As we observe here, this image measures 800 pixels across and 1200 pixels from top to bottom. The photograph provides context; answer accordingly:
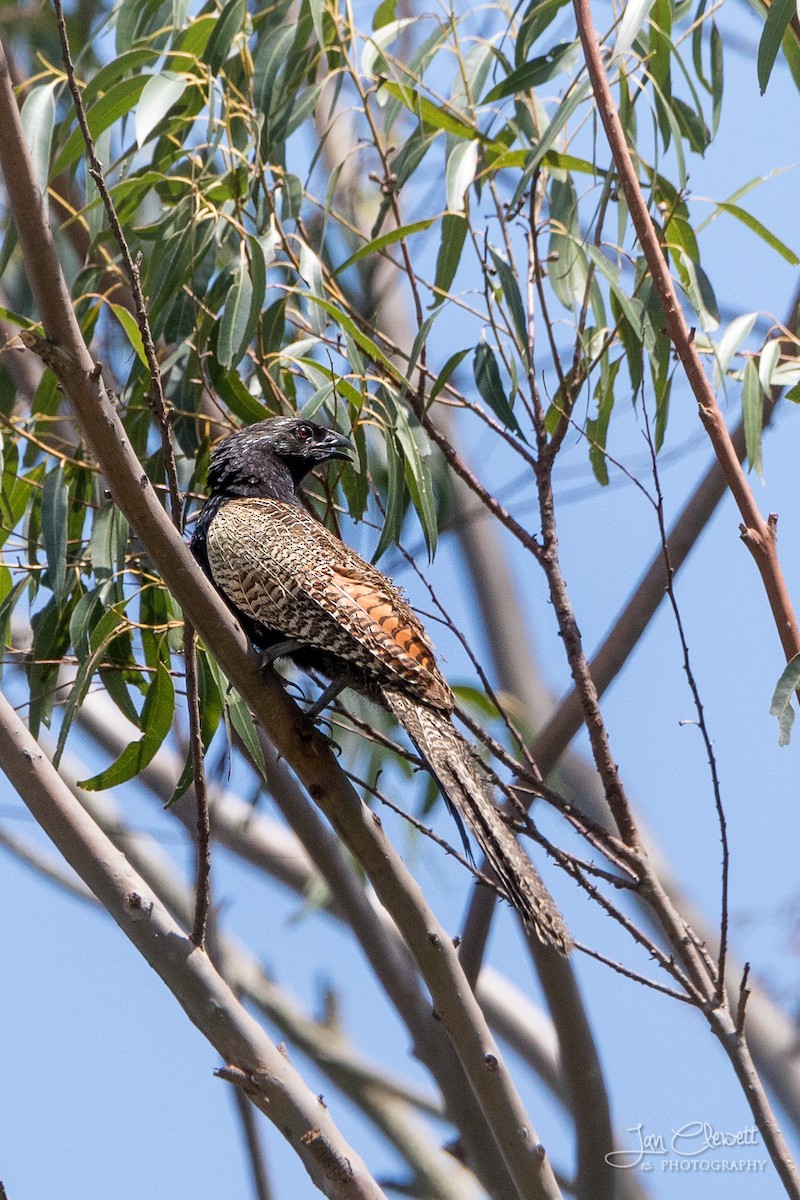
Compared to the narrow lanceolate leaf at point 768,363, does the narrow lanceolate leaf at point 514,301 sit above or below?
above

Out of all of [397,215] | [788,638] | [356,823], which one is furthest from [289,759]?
[397,215]

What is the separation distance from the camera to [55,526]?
3.08m

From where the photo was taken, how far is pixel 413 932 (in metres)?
2.54

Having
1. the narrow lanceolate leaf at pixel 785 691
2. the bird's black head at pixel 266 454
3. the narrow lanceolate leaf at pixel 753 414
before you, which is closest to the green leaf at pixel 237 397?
the bird's black head at pixel 266 454

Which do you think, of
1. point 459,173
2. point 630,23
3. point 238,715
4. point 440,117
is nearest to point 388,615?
point 238,715

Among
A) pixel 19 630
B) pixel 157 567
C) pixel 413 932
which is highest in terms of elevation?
pixel 19 630

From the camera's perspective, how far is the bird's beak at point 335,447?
11.4ft

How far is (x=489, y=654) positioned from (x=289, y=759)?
3290 mm

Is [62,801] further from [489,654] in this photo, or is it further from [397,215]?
[489,654]

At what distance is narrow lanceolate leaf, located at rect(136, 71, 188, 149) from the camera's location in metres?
2.91

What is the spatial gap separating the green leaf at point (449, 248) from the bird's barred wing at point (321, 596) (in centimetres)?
69

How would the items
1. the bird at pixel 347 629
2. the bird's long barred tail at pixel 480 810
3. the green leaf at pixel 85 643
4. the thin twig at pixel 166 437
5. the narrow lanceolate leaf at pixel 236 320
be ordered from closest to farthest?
the thin twig at pixel 166 437, the bird's long barred tail at pixel 480 810, the bird at pixel 347 629, the green leaf at pixel 85 643, the narrow lanceolate leaf at pixel 236 320

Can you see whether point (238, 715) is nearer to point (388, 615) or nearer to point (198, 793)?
point (388, 615)

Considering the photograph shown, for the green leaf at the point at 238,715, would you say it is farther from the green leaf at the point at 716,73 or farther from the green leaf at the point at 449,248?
the green leaf at the point at 716,73
